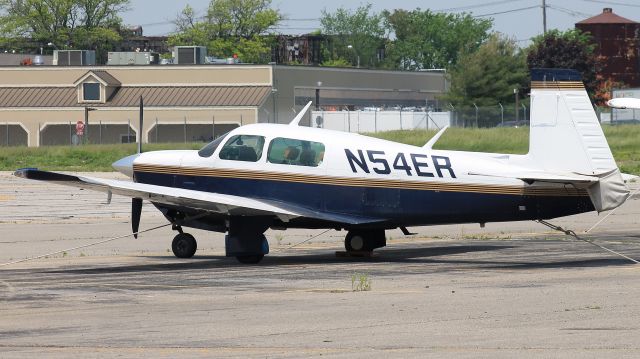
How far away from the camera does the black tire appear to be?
785 inches

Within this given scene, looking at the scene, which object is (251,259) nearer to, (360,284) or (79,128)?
(360,284)

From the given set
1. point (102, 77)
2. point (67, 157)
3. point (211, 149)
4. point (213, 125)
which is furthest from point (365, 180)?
point (102, 77)

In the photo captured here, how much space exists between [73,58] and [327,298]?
79403mm

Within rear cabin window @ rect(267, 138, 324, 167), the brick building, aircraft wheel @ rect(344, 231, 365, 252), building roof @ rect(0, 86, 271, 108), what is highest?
the brick building

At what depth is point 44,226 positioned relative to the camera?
92.8ft

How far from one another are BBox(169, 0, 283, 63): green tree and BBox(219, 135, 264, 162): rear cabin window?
445 feet

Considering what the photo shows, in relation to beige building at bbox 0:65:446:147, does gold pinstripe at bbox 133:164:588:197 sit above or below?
below

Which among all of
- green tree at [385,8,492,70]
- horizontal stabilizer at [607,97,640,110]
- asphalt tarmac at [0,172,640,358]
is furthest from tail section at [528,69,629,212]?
green tree at [385,8,492,70]

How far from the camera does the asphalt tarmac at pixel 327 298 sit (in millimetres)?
11672

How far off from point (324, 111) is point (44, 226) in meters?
52.4

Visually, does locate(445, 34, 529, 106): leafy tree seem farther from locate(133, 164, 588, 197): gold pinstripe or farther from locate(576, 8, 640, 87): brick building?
locate(133, 164, 588, 197): gold pinstripe

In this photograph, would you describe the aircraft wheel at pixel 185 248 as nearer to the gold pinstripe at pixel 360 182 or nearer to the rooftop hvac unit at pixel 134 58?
the gold pinstripe at pixel 360 182

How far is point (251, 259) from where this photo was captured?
20.0 m

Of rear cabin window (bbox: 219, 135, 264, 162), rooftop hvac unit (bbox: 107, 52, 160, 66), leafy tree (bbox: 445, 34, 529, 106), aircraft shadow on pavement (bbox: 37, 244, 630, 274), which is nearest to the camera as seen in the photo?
aircraft shadow on pavement (bbox: 37, 244, 630, 274)
